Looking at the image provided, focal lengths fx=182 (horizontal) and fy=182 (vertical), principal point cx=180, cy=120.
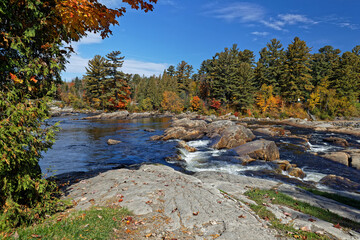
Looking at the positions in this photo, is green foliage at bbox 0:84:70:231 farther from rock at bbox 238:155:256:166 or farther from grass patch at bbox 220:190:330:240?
rock at bbox 238:155:256:166

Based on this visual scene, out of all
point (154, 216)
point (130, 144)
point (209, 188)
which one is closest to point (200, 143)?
point (130, 144)

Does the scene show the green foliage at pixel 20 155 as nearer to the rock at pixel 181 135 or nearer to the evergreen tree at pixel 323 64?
the rock at pixel 181 135

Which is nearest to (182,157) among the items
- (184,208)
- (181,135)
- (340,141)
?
(181,135)

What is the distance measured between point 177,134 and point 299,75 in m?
44.8

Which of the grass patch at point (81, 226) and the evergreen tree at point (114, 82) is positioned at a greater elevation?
the evergreen tree at point (114, 82)

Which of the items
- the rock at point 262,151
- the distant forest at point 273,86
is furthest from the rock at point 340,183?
the distant forest at point 273,86

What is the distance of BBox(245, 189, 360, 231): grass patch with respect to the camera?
19.8 feet

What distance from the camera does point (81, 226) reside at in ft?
14.3

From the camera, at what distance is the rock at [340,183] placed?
34.8 feet

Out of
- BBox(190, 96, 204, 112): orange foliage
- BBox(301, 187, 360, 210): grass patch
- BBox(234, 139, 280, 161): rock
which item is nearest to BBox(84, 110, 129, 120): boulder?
BBox(190, 96, 204, 112): orange foliage

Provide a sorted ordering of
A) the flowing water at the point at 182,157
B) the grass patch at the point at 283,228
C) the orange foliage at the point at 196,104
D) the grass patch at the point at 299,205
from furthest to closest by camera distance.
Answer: the orange foliage at the point at 196,104 < the flowing water at the point at 182,157 < the grass patch at the point at 299,205 < the grass patch at the point at 283,228

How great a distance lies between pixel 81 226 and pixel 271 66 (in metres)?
66.3

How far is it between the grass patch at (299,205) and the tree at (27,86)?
7237mm

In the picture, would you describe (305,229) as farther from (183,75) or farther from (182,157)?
(183,75)
